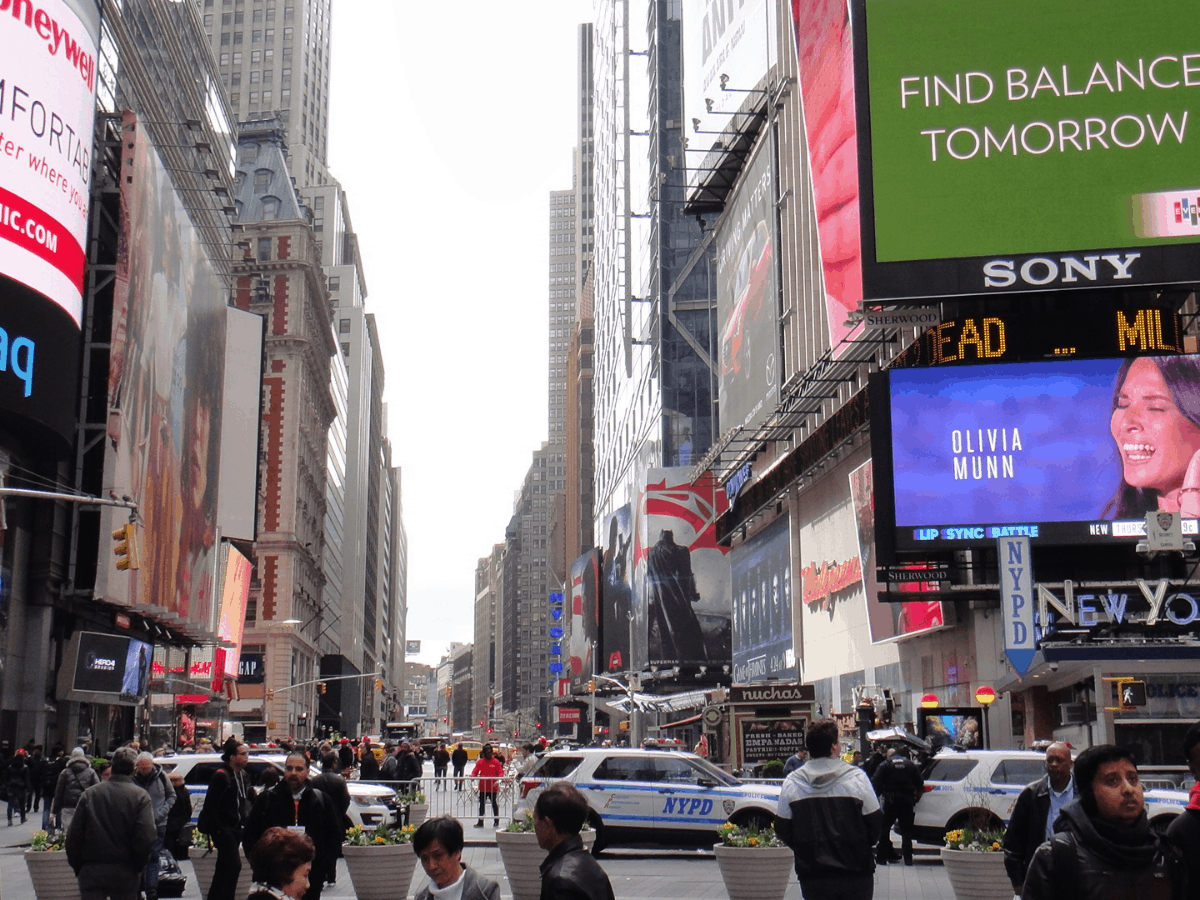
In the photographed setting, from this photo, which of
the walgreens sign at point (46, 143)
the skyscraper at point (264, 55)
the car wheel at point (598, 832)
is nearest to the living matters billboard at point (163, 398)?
the walgreens sign at point (46, 143)

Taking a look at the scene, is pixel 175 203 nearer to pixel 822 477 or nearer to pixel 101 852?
pixel 822 477

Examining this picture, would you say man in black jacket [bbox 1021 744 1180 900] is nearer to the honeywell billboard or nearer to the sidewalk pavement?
the sidewalk pavement

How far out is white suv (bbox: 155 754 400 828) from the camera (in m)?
23.1

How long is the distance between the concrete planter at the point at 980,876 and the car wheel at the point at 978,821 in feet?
2.24

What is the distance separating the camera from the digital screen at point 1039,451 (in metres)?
31.3

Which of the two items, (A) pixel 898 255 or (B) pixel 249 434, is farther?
(B) pixel 249 434

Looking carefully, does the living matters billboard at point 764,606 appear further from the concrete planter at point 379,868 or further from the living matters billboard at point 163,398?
the concrete planter at point 379,868

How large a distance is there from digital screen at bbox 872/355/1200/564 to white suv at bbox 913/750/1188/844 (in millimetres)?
11242

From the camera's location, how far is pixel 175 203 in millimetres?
52531

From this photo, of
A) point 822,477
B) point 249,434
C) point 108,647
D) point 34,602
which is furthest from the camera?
point 249,434

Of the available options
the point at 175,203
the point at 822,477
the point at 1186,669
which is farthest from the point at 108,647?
the point at 1186,669

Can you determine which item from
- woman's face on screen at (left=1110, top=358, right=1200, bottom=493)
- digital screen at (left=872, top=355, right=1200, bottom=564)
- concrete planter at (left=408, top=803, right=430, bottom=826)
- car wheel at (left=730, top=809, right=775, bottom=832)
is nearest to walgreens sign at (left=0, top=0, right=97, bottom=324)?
concrete planter at (left=408, top=803, right=430, bottom=826)

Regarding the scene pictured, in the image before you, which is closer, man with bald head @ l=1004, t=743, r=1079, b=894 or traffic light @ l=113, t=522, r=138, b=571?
man with bald head @ l=1004, t=743, r=1079, b=894

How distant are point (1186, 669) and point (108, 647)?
34375 mm
